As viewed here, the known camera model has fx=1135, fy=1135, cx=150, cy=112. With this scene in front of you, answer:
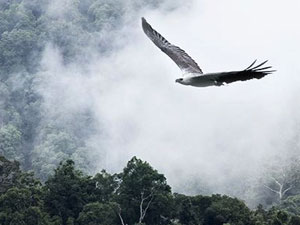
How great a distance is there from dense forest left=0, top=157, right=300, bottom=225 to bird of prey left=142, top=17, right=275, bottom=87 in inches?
902

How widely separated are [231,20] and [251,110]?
38.3 metres

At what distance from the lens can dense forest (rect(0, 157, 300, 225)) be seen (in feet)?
165

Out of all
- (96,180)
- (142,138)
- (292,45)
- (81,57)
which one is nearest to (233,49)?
(292,45)

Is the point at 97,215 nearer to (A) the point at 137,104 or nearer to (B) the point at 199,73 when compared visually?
(B) the point at 199,73

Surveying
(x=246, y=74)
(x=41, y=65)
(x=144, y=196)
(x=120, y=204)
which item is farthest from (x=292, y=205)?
(x=41, y=65)

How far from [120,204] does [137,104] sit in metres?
82.4

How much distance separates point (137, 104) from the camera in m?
135

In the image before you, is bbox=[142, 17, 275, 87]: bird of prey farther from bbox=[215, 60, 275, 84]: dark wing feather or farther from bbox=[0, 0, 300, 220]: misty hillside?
bbox=[0, 0, 300, 220]: misty hillside

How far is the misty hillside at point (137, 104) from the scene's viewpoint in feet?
343

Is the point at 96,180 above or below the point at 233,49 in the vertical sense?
below

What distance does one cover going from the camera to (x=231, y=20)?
162 metres

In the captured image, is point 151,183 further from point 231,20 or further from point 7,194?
point 231,20

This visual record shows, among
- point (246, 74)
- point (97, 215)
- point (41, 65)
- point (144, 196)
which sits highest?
point (41, 65)

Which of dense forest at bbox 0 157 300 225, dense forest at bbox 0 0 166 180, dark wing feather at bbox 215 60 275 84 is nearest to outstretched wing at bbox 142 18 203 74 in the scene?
dark wing feather at bbox 215 60 275 84
